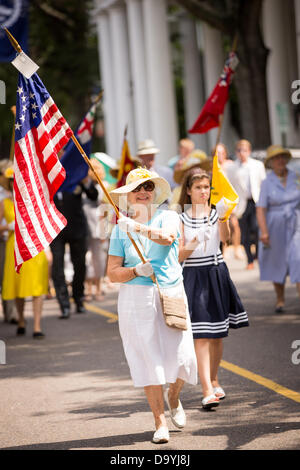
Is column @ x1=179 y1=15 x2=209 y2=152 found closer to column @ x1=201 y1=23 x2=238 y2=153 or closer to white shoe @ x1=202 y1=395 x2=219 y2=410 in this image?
column @ x1=201 y1=23 x2=238 y2=153

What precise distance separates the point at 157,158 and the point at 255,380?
23.1 m

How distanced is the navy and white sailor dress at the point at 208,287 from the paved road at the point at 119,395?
0.60 meters

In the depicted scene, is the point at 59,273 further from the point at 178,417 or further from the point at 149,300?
the point at 149,300

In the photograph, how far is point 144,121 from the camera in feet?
112

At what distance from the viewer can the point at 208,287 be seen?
705 cm

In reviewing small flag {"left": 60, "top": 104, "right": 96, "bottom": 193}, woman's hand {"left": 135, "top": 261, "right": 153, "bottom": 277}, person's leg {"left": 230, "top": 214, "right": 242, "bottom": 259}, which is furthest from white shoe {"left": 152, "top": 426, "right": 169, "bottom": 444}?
person's leg {"left": 230, "top": 214, "right": 242, "bottom": 259}

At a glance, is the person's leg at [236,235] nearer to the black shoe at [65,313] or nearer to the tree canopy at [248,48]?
the tree canopy at [248,48]

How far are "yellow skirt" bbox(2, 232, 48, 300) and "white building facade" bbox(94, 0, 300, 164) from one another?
45.5 feet

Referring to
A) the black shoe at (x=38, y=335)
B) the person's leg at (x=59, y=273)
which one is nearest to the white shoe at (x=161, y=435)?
the black shoe at (x=38, y=335)

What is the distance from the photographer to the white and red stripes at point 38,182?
6441mm

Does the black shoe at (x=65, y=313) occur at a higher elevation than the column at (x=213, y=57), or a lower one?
lower

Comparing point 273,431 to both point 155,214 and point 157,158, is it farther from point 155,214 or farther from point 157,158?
point 157,158

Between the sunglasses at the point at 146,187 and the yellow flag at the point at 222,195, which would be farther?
the yellow flag at the point at 222,195
